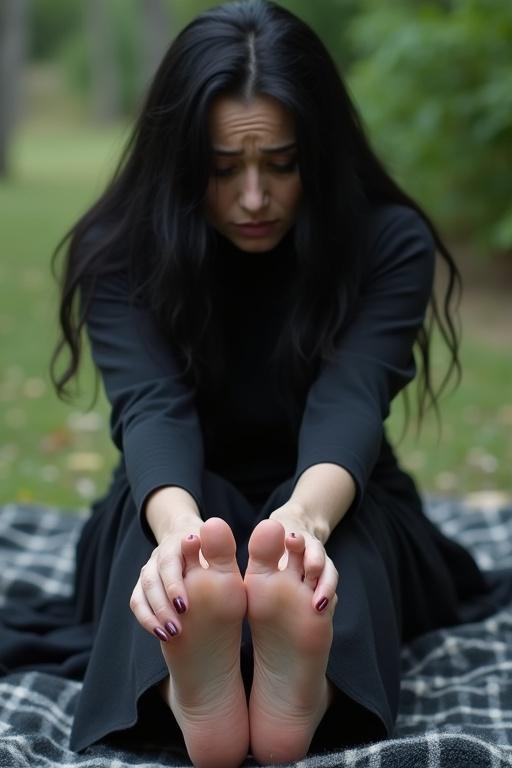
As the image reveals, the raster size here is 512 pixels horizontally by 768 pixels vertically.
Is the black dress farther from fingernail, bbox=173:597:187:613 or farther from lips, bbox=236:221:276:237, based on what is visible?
fingernail, bbox=173:597:187:613

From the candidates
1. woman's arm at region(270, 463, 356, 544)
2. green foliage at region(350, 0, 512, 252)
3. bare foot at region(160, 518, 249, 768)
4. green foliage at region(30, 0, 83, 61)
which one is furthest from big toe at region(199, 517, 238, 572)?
green foliage at region(30, 0, 83, 61)

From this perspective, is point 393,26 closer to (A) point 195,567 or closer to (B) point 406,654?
(B) point 406,654

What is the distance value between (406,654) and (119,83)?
108 feet

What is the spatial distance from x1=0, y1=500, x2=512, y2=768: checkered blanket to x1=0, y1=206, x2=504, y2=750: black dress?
0.07 m

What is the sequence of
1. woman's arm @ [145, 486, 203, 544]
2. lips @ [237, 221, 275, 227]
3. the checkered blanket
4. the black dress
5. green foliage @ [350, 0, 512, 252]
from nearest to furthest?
the checkered blanket < woman's arm @ [145, 486, 203, 544] < the black dress < lips @ [237, 221, 275, 227] < green foliage @ [350, 0, 512, 252]

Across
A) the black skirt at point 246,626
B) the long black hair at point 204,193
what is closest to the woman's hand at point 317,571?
the black skirt at point 246,626

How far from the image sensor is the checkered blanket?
2.02 metres

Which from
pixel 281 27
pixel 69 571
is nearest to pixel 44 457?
pixel 69 571

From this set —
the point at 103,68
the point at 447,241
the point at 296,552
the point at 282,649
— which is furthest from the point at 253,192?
the point at 103,68

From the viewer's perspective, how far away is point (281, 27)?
2.47 meters

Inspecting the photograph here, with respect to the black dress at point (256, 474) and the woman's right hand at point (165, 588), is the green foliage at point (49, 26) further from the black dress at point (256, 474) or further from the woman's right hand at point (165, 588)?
the woman's right hand at point (165, 588)

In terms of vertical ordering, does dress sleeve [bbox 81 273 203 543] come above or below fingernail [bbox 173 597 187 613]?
above

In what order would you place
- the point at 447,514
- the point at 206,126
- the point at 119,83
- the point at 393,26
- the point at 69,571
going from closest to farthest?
the point at 206,126
the point at 69,571
the point at 447,514
the point at 393,26
the point at 119,83

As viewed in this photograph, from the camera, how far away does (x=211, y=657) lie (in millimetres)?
1952
